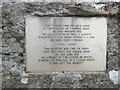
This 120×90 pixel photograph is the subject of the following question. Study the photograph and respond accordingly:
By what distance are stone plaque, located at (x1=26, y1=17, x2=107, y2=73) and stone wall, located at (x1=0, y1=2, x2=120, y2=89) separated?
0.22ft

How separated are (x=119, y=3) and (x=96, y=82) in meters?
1.05

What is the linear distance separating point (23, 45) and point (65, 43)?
1.74 ft

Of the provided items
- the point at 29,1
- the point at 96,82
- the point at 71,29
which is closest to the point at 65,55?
the point at 71,29

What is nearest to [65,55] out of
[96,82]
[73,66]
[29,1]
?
[73,66]

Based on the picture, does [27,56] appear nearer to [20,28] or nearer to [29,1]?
[20,28]

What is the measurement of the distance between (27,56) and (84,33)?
0.78 m

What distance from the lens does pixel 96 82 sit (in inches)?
101

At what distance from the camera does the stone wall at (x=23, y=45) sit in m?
2.53

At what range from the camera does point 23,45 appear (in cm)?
255

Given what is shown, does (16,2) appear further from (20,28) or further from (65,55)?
(65,55)

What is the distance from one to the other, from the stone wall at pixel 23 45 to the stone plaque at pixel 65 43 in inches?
2.7

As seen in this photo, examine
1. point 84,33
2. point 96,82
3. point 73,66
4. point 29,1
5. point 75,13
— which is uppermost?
point 29,1

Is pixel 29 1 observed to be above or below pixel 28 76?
above

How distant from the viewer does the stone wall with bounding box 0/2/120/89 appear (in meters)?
2.53
